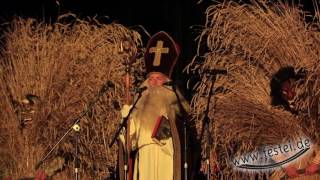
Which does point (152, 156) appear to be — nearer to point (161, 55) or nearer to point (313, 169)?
point (161, 55)

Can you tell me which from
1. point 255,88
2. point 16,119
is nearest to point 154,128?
point 255,88

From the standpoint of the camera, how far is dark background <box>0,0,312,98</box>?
37.3 feet

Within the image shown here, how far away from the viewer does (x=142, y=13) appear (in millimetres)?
11938

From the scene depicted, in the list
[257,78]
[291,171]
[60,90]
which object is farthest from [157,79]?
[291,171]

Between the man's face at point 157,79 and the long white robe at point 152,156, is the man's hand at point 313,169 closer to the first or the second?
the long white robe at point 152,156

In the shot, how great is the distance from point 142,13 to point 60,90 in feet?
6.53

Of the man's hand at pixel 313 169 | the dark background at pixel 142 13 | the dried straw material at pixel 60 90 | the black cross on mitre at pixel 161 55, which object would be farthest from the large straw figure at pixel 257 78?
the dark background at pixel 142 13

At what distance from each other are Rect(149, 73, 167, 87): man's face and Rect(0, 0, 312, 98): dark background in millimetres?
1603

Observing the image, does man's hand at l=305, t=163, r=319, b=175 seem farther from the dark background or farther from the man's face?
the dark background

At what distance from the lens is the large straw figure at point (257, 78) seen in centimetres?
885

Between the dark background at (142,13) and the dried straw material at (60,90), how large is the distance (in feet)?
2.52

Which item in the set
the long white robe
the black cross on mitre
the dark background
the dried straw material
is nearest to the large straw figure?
the black cross on mitre

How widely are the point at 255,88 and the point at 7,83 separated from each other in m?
2.98

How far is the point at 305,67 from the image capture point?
29.0 feet
